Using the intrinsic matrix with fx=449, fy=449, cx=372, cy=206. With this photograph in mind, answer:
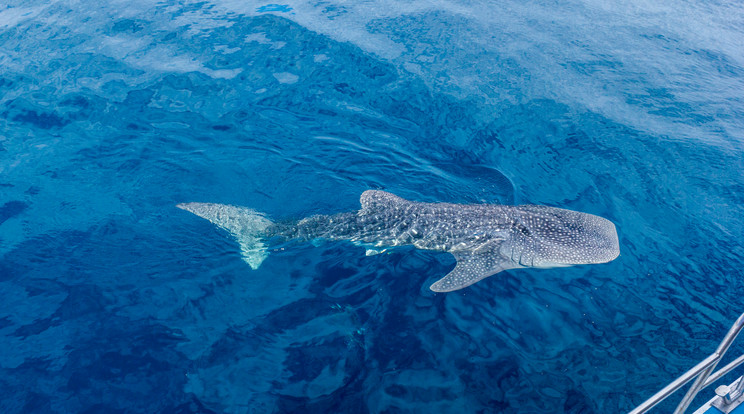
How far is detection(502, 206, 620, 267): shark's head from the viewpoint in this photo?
303 inches

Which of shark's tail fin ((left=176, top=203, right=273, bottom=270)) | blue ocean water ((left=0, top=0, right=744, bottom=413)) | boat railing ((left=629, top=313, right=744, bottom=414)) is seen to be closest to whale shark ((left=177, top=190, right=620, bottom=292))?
shark's tail fin ((left=176, top=203, right=273, bottom=270))

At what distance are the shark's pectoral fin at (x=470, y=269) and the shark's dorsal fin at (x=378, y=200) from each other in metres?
1.62

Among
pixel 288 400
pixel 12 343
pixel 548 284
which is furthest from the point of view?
pixel 548 284

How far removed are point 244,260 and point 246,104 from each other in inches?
230

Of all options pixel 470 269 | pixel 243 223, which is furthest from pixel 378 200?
pixel 243 223

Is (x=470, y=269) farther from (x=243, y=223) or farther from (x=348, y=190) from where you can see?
(x=243, y=223)

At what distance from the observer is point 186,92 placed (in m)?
12.7

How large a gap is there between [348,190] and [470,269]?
327cm

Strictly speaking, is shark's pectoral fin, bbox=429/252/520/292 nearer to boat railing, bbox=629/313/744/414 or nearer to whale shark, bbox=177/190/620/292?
whale shark, bbox=177/190/620/292

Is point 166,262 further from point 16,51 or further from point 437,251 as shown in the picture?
point 16,51

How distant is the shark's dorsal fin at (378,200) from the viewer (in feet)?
28.4

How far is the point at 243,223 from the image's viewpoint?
848cm

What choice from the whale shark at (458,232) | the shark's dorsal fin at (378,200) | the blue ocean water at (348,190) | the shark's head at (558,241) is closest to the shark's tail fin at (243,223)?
the whale shark at (458,232)

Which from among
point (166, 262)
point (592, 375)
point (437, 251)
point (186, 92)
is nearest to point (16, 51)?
point (186, 92)
